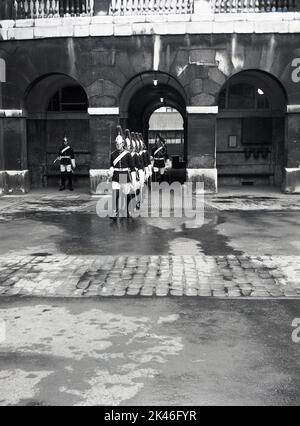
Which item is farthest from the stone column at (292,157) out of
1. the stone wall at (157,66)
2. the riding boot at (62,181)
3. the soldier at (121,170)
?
the riding boot at (62,181)

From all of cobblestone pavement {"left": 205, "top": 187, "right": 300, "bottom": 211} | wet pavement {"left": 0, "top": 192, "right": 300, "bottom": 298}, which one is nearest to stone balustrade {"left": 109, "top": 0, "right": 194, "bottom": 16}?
cobblestone pavement {"left": 205, "top": 187, "right": 300, "bottom": 211}

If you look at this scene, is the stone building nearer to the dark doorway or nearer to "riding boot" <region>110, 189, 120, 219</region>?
the dark doorway

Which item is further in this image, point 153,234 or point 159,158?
point 159,158

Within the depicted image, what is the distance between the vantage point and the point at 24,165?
18.6 m

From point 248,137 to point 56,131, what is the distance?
6.97 meters

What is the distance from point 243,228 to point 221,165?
33.2 ft

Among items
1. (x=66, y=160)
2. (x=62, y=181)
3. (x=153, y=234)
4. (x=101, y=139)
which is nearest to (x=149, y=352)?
(x=153, y=234)

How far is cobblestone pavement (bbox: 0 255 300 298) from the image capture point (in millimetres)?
6977

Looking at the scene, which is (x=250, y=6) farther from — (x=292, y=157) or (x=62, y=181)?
(x=62, y=181)

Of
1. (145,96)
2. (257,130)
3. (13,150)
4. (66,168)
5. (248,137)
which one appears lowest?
(66,168)

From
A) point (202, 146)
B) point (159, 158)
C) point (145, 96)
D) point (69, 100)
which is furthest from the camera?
point (145, 96)

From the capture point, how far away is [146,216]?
13164mm

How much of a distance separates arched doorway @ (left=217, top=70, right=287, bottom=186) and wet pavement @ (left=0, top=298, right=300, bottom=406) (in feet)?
49.5
